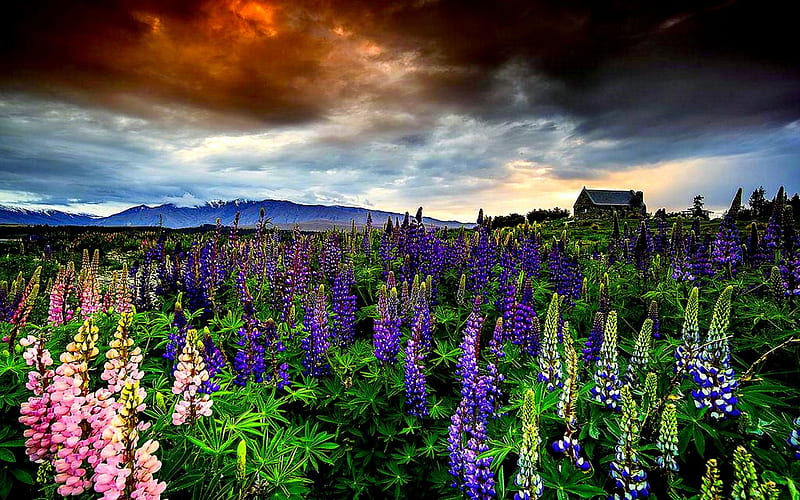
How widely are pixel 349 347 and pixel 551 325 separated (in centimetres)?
317

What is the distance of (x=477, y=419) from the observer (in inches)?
140

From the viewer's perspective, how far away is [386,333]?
497cm

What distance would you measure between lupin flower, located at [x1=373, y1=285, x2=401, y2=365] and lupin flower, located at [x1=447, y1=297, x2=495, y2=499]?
1.36 meters

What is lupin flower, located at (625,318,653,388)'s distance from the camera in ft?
11.2

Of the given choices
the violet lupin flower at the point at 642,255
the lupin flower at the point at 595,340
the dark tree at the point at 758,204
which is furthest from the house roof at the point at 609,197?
the lupin flower at the point at 595,340

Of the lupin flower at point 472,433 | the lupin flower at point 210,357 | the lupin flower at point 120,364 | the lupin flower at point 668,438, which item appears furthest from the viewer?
the lupin flower at point 210,357

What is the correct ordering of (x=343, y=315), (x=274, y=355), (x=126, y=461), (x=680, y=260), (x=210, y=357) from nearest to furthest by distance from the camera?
(x=126, y=461), (x=210, y=357), (x=274, y=355), (x=343, y=315), (x=680, y=260)

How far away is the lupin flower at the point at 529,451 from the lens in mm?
2258

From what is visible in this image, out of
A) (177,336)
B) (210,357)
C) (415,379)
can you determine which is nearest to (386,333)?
(415,379)

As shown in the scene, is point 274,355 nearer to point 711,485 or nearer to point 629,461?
point 629,461

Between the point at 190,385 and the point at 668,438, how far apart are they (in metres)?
3.17

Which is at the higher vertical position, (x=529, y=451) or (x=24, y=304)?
(x=24, y=304)

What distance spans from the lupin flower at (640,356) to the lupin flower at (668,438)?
0.89 m

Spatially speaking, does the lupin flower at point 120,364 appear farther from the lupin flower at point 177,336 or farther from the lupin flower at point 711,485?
the lupin flower at point 711,485
